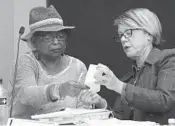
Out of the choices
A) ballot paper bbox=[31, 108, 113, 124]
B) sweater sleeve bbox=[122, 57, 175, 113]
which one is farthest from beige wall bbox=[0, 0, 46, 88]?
ballot paper bbox=[31, 108, 113, 124]

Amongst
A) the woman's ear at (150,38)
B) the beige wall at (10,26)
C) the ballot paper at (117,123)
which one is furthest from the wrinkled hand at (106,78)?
the beige wall at (10,26)

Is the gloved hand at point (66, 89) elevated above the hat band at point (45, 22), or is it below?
below

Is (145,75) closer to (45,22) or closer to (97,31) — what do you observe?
(45,22)

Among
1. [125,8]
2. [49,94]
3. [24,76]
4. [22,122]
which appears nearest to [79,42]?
[125,8]

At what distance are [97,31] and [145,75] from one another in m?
1.18

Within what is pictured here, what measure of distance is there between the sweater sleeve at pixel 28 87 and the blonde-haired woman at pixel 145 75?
15.6 inches

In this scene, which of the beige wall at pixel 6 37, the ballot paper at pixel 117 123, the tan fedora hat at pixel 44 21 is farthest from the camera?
the beige wall at pixel 6 37

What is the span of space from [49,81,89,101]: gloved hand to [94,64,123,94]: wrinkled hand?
123 millimetres

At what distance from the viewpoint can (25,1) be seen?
3.47 m

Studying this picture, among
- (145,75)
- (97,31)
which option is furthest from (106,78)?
(97,31)

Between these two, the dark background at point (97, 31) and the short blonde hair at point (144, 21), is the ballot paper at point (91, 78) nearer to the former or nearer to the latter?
the short blonde hair at point (144, 21)

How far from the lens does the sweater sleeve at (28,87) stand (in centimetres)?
217

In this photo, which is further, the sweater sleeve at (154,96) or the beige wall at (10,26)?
the beige wall at (10,26)

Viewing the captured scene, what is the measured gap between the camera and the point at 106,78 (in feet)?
6.32
